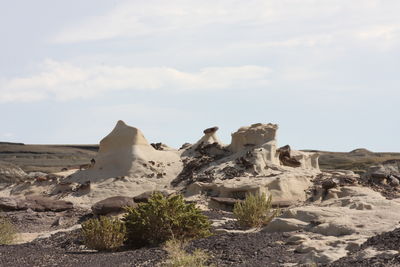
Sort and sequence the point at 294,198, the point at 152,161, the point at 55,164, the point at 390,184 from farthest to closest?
1. the point at 55,164
2. the point at 152,161
3. the point at 390,184
4. the point at 294,198

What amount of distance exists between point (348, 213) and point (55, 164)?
3581 inches

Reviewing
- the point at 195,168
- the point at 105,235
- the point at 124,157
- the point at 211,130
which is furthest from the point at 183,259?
the point at 211,130

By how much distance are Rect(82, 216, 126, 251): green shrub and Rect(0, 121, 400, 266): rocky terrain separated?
38 centimetres

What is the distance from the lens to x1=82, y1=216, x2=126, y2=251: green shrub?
13.9m

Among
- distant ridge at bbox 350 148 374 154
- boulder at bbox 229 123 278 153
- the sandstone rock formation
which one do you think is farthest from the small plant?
distant ridge at bbox 350 148 374 154

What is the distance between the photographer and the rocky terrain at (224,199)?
12008mm

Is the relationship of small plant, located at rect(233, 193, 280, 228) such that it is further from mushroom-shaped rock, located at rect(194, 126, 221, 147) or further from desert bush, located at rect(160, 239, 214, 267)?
mushroom-shaped rock, located at rect(194, 126, 221, 147)

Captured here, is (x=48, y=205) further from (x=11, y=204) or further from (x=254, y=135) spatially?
(x=254, y=135)

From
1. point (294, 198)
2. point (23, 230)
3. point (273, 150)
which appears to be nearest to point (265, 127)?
point (273, 150)

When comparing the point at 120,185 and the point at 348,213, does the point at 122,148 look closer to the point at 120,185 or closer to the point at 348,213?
the point at 120,185

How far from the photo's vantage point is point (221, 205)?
21953 mm

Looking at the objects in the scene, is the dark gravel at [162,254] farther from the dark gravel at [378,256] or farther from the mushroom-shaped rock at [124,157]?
the mushroom-shaped rock at [124,157]

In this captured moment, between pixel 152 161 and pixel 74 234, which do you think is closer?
pixel 74 234

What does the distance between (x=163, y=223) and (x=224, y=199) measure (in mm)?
8377
